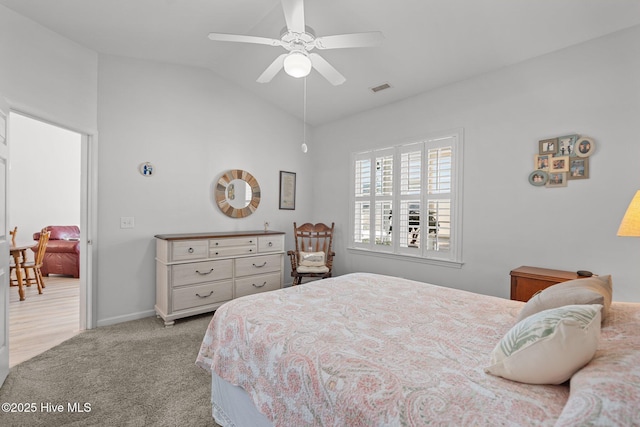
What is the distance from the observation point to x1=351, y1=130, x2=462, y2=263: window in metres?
3.31

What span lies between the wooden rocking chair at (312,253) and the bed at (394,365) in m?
2.02

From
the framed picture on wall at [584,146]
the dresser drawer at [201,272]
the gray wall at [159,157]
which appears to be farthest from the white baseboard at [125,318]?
the framed picture on wall at [584,146]

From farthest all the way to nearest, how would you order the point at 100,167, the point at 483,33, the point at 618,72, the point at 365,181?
1. the point at 365,181
2. the point at 100,167
3. the point at 483,33
4. the point at 618,72

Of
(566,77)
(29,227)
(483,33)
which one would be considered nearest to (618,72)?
(566,77)

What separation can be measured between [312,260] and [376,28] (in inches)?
109

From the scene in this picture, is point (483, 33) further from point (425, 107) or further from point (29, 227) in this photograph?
point (29, 227)

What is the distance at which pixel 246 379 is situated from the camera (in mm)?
1386

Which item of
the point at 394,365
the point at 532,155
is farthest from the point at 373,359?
the point at 532,155

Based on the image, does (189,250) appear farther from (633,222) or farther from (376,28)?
(633,222)

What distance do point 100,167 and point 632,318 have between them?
164 inches

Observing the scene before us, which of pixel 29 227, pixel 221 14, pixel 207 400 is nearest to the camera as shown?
pixel 207 400

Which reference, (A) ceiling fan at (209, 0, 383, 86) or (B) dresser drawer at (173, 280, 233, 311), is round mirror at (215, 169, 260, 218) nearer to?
(B) dresser drawer at (173, 280, 233, 311)

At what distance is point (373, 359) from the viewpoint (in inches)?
43.7

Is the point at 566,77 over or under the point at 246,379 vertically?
over
